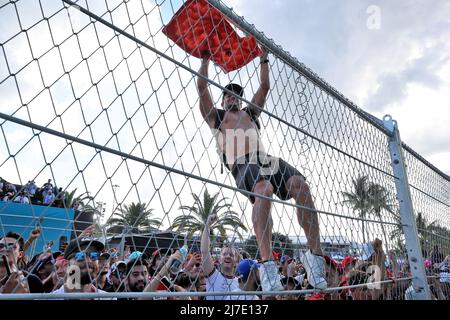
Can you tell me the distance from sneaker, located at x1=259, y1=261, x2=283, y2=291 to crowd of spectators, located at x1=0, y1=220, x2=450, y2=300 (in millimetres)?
42

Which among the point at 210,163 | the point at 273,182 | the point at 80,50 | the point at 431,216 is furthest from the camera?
the point at 431,216

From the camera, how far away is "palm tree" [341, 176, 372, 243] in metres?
2.28

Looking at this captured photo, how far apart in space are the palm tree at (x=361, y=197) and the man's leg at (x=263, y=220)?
2.04 feet

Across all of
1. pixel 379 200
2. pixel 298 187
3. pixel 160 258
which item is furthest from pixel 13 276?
pixel 379 200

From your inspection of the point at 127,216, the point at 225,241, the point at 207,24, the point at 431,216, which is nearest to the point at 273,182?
the point at 225,241

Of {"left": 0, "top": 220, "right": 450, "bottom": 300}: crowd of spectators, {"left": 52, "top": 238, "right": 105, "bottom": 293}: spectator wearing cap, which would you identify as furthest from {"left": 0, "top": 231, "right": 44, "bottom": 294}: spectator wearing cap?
{"left": 52, "top": 238, "right": 105, "bottom": 293}: spectator wearing cap

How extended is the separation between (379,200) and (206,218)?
1.73 meters

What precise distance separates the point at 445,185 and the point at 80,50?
505 centimetres

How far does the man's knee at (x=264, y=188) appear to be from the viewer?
68.8 inches

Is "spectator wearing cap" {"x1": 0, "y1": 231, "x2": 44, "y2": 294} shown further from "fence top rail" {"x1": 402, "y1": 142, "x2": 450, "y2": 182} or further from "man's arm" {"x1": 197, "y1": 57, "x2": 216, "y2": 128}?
"fence top rail" {"x1": 402, "y1": 142, "x2": 450, "y2": 182}

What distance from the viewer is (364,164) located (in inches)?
99.0
